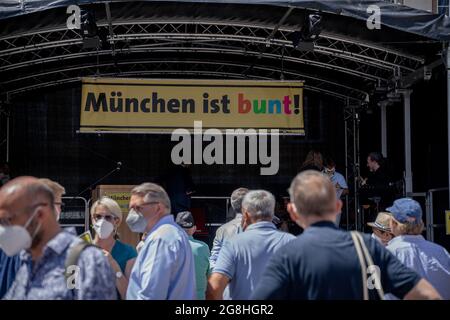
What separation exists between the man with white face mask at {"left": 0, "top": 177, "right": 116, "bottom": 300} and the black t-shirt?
0.77m

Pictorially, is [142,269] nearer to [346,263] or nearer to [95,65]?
[346,263]

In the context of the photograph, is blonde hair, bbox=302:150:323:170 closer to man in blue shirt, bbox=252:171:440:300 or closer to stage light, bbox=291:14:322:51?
stage light, bbox=291:14:322:51

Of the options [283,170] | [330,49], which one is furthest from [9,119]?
Answer: [330,49]

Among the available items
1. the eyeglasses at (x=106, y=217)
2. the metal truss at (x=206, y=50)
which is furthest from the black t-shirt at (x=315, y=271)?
the metal truss at (x=206, y=50)

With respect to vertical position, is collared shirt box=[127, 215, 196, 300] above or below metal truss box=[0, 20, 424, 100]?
below

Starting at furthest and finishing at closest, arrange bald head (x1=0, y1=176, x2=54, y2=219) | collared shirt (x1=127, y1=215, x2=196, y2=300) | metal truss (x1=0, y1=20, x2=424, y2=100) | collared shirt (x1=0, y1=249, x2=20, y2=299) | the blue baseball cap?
metal truss (x1=0, y1=20, x2=424, y2=100), the blue baseball cap, collared shirt (x1=127, y1=215, x2=196, y2=300), collared shirt (x1=0, y1=249, x2=20, y2=299), bald head (x1=0, y1=176, x2=54, y2=219)

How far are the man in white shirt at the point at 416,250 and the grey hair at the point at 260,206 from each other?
1.15 metres

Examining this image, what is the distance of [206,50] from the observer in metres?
13.6

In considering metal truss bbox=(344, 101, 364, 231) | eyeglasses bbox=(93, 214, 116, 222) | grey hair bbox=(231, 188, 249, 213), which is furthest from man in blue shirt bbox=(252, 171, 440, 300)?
metal truss bbox=(344, 101, 364, 231)

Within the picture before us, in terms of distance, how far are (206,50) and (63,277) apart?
1019 centimetres

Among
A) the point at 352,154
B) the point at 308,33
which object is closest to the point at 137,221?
the point at 308,33

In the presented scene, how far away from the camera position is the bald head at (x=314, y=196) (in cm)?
384

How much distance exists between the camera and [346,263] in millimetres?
3740

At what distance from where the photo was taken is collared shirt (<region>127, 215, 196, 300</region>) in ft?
15.6
